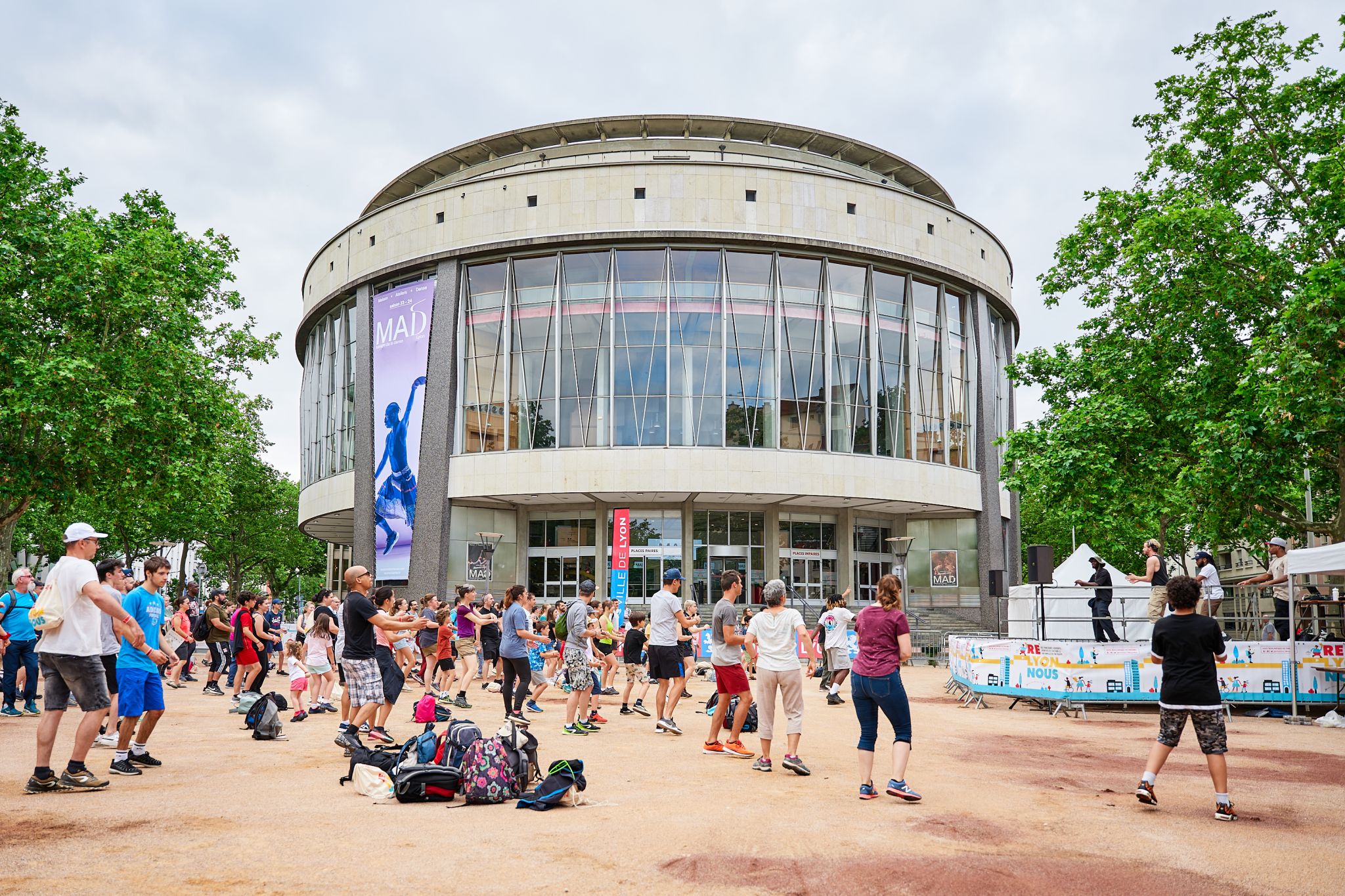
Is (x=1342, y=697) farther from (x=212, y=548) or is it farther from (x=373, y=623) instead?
(x=212, y=548)

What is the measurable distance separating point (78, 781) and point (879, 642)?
6.53m

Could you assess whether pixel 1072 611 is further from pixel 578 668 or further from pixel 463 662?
pixel 463 662

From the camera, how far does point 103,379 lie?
21.3 metres

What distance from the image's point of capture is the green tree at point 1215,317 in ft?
56.2

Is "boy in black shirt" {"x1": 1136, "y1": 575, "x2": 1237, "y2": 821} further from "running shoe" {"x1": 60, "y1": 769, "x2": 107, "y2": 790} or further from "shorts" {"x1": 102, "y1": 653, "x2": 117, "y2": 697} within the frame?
"shorts" {"x1": 102, "y1": 653, "x2": 117, "y2": 697}

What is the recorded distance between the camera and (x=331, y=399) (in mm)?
43656

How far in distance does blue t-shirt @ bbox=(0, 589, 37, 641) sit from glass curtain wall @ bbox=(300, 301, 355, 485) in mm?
27898

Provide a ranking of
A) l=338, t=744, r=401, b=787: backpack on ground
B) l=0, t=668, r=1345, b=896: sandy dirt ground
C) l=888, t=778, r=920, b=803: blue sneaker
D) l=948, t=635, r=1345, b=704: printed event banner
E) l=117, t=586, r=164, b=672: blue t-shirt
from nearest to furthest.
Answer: l=0, t=668, r=1345, b=896: sandy dirt ground
l=888, t=778, r=920, b=803: blue sneaker
l=338, t=744, r=401, b=787: backpack on ground
l=117, t=586, r=164, b=672: blue t-shirt
l=948, t=635, r=1345, b=704: printed event banner

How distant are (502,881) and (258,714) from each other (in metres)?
7.37

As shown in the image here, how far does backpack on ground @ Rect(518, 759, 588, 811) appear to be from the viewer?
7.46m

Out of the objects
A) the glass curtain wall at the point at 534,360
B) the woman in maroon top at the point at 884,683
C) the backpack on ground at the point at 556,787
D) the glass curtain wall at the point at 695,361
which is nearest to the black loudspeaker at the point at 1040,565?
the woman in maroon top at the point at 884,683

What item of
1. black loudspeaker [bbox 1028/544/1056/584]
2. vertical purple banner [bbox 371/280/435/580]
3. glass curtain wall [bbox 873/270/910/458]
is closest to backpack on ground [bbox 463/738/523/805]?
black loudspeaker [bbox 1028/544/1056/584]

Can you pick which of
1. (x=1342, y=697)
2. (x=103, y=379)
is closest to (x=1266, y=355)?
(x=1342, y=697)

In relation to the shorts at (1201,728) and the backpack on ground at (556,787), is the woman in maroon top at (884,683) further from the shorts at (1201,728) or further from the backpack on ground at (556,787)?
the backpack on ground at (556,787)
